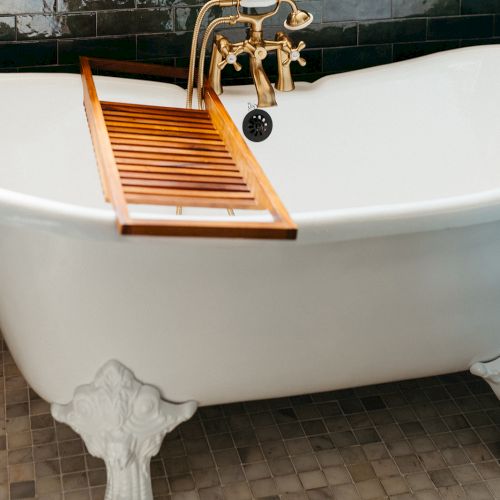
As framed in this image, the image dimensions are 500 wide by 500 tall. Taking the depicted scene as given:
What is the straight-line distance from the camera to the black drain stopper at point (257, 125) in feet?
8.16

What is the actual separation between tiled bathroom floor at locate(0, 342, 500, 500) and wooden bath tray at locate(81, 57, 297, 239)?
651 millimetres

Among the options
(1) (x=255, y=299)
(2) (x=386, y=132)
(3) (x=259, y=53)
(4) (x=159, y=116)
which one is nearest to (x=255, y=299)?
(1) (x=255, y=299)

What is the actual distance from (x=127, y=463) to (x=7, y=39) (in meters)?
1.28

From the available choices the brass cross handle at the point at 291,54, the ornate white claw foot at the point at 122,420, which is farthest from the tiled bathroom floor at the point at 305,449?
the brass cross handle at the point at 291,54

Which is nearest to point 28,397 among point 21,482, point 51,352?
point 21,482

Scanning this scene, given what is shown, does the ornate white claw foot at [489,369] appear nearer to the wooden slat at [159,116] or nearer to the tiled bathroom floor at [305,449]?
the tiled bathroom floor at [305,449]

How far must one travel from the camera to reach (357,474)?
6.81 ft

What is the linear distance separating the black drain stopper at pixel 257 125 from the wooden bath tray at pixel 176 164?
14 centimetres

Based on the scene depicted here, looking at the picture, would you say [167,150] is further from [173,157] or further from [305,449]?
[305,449]

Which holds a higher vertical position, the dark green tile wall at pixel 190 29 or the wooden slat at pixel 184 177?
the dark green tile wall at pixel 190 29

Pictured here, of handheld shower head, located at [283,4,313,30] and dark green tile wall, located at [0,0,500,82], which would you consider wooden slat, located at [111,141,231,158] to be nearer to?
handheld shower head, located at [283,4,313,30]

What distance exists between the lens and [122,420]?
181 cm

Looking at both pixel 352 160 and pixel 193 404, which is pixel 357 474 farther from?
pixel 352 160

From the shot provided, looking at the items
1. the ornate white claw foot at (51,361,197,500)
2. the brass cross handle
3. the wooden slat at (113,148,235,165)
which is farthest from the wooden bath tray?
the ornate white claw foot at (51,361,197,500)
